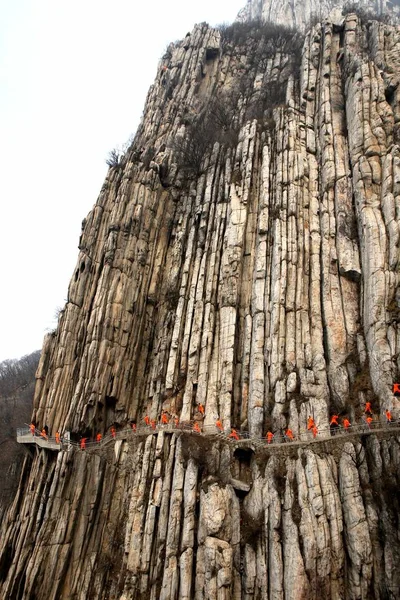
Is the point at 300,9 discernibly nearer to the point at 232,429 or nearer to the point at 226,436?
the point at 232,429

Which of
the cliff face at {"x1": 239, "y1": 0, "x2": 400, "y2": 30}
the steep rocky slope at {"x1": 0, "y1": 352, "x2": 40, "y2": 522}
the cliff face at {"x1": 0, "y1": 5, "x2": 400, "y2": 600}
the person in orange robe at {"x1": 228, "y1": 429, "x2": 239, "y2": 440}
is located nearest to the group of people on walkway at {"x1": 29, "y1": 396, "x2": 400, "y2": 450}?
the person in orange robe at {"x1": 228, "y1": 429, "x2": 239, "y2": 440}

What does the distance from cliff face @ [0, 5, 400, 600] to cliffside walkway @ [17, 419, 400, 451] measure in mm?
341

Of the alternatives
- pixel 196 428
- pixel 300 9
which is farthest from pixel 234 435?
pixel 300 9

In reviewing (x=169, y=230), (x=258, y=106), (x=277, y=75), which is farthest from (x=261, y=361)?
(x=277, y=75)

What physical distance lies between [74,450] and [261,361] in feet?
37.7

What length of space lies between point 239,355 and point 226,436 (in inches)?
203

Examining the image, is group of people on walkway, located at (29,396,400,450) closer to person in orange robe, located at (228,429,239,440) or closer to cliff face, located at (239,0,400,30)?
person in orange robe, located at (228,429,239,440)

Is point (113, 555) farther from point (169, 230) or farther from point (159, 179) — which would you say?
point (159, 179)

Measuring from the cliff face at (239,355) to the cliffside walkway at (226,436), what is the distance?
1.12ft

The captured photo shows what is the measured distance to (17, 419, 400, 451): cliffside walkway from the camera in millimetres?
19078

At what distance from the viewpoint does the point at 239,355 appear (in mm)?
24938

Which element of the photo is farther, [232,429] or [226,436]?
[232,429]

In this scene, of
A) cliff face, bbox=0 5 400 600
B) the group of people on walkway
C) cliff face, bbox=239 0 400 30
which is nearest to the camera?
cliff face, bbox=0 5 400 600

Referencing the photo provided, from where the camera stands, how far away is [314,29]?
38.3 m
